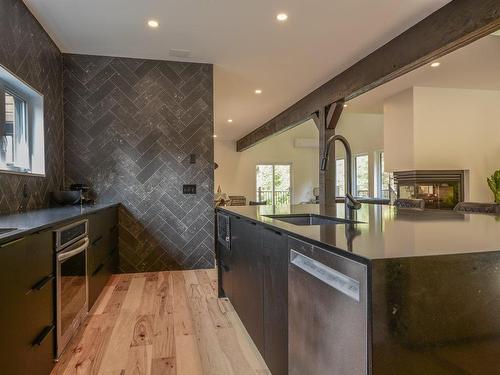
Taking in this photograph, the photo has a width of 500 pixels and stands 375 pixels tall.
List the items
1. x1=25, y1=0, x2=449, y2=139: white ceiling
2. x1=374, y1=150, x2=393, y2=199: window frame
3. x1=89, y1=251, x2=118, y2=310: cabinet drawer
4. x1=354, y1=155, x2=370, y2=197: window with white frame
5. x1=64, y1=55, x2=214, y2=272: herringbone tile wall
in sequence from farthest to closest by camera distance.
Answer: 1. x1=354, y1=155, x2=370, y2=197: window with white frame
2. x1=374, y1=150, x2=393, y2=199: window frame
3. x1=64, y1=55, x2=214, y2=272: herringbone tile wall
4. x1=25, y1=0, x2=449, y2=139: white ceiling
5. x1=89, y1=251, x2=118, y2=310: cabinet drawer

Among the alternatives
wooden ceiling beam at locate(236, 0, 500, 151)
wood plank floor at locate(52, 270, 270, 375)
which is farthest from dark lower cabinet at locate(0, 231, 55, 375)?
wooden ceiling beam at locate(236, 0, 500, 151)

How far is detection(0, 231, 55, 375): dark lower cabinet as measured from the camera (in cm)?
136

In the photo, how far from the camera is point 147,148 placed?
4.20m

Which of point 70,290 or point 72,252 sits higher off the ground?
point 72,252

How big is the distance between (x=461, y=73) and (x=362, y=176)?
17.0 feet

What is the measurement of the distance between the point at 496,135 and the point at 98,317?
22.2 feet

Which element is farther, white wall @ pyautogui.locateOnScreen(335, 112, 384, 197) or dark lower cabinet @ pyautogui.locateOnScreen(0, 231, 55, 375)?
white wall @ pyautogui.locateOnScreen(335, 112, 384, 197)

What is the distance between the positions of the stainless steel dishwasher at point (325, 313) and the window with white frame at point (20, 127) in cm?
258

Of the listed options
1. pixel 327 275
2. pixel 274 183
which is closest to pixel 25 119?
Answer: pixel 327 275

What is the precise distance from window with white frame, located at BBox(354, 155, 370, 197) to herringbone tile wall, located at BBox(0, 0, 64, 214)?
7.82 meters

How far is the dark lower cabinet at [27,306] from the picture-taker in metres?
1.36

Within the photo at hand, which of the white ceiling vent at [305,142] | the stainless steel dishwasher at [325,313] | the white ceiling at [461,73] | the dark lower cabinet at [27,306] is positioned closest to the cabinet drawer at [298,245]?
the stainless steel dishwasher at [325,313]

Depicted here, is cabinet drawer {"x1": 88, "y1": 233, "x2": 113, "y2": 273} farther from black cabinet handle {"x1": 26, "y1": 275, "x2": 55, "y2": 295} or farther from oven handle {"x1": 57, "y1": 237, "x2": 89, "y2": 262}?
black cabinet handle {"x1": 26, "y1": 275, "x2": 55, "y2": 295}

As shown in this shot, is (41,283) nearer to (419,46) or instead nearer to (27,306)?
(27,306)
